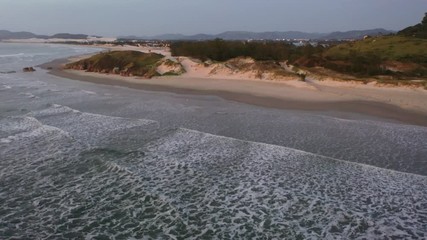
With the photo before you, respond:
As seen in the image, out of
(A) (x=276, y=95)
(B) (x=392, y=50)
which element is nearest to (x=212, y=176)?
(A) (x=276, y=95)

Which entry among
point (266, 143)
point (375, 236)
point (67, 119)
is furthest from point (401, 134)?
point (67, 119)

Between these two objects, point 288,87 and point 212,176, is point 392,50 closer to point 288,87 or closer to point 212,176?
point 288,87

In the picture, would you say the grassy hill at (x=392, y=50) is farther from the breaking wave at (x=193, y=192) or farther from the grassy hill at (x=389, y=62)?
the breaking wave at (x=193, y=192)

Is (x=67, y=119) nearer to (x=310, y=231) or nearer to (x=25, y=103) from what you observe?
(x=25, y=103)

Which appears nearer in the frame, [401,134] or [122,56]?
[401,134]

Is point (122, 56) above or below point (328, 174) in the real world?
above

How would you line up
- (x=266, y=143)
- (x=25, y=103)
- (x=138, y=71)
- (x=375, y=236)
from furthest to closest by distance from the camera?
(x=138, y=71) < (x=25, y=103) < (x=266, y=143) < (x=375, y=236)

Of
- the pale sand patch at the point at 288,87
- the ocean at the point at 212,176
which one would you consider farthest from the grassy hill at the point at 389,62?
the ocean at the point at 212,176
